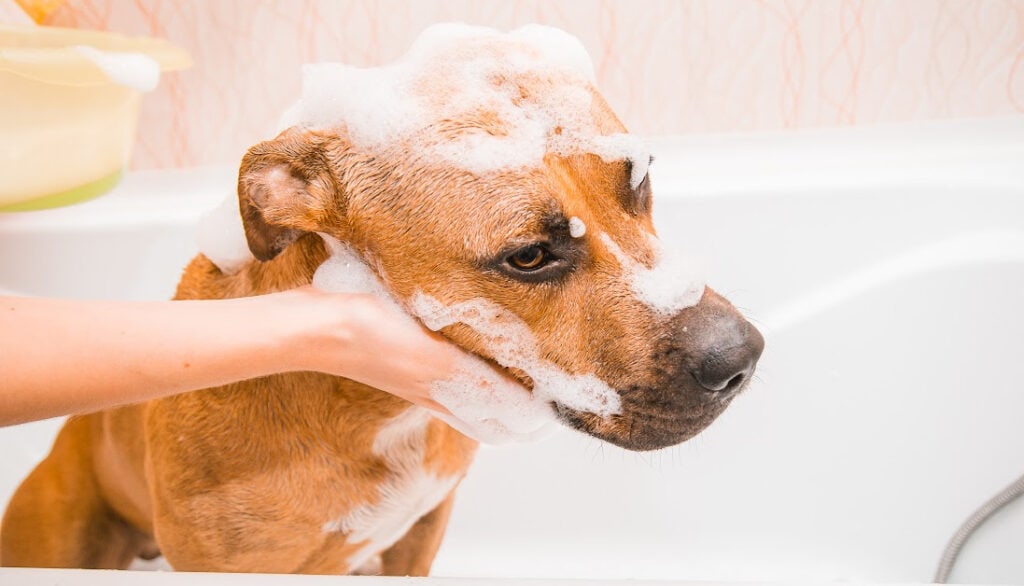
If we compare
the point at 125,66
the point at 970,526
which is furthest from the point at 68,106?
the point at 970,526

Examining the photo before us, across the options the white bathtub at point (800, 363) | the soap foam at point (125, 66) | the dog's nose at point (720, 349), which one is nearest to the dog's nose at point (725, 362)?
the dog's nose at point (720, 349)

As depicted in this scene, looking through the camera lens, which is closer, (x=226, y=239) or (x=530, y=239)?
(x=530, y=239)

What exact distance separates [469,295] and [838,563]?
4.76ft

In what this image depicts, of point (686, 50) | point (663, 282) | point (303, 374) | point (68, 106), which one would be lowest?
point (303, 374)

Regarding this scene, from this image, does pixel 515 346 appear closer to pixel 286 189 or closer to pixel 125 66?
pixel 286 189

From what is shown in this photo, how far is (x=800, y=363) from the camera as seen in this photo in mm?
1965

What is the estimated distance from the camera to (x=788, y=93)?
207 cm

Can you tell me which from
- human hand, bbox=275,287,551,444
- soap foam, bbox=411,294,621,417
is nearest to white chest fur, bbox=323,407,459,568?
human hand, bbox=275,287,551,444

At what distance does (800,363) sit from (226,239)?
1.42 m

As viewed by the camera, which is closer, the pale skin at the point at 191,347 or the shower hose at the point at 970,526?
the pale skin at the point at 191,347

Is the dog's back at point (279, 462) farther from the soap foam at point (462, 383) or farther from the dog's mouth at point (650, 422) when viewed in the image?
the dog's mouth at point (650, 422)

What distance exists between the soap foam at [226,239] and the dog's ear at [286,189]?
15 cm

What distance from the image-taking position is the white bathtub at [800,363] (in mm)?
1842

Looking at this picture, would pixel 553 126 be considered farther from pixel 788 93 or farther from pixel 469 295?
pixel 788 93
